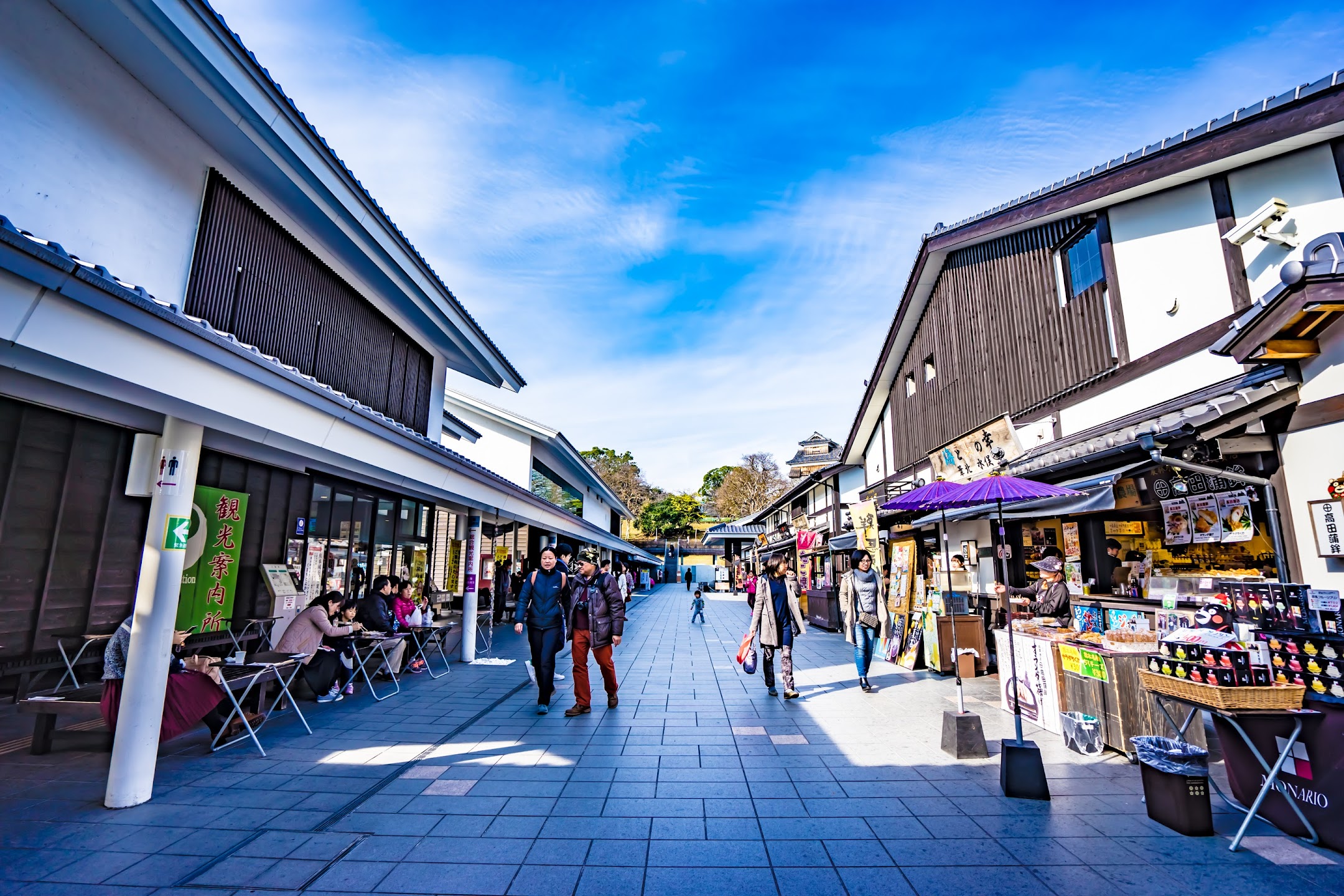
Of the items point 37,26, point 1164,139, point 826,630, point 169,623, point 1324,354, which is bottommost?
point 826,630

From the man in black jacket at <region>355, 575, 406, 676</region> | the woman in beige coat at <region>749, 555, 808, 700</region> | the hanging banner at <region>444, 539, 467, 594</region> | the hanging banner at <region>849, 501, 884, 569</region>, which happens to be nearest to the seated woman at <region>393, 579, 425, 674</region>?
the man in black jacket at <region>355, 575, 406, 676</region>

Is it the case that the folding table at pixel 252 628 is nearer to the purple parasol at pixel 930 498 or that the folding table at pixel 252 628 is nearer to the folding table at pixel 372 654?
the folding table at pixel 372 654

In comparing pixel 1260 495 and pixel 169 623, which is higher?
pixel 1260 495

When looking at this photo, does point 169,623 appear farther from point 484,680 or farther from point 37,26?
point 484,680

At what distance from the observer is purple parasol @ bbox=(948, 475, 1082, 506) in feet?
19.3

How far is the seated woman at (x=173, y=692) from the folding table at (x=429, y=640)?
157 inches

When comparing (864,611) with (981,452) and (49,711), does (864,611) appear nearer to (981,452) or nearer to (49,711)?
(981,452)

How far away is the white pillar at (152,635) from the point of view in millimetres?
4113

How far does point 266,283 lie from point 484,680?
609 cm

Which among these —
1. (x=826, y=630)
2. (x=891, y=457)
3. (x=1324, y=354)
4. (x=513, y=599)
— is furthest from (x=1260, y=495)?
(x=513, y=599)

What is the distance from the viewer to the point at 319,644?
718cm

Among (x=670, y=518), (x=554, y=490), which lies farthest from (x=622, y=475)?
(x=554, y=490)

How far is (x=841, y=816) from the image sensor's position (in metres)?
3.99

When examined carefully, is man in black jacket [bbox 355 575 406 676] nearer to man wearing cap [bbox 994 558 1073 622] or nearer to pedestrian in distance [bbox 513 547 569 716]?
pedestrian in distance [bbox 513 547 569 716]
